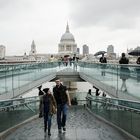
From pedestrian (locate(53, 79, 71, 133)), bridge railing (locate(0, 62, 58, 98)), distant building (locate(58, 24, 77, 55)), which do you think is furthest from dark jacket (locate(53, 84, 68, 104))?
distant building (locate(58, 24, 77, 55))

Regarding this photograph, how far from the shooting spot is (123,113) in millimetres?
12039

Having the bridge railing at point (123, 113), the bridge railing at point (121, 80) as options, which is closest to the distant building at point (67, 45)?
the bridge railing at point (121, 80)

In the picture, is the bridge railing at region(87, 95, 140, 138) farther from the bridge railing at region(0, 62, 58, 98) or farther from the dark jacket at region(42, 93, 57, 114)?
the bridge railing at region(0, 62, 58, 98)

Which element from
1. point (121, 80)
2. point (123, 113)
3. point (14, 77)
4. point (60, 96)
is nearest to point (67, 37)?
point (14, 77)

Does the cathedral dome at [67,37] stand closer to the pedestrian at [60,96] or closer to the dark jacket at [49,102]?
the pedestrian at [60,96]

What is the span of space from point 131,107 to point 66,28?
578 ft

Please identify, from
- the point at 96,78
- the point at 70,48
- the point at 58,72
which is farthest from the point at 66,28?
the point at 96,78

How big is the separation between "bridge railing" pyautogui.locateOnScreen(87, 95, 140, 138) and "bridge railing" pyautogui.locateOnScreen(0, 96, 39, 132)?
3105 mm

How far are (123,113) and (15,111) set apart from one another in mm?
3749

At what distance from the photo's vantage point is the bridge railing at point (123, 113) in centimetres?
1055

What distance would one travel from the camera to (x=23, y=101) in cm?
1452

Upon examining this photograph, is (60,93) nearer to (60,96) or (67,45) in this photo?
(60,96)

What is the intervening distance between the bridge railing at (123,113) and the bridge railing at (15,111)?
3.11 m

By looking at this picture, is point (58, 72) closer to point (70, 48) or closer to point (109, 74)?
point (109, 74)
